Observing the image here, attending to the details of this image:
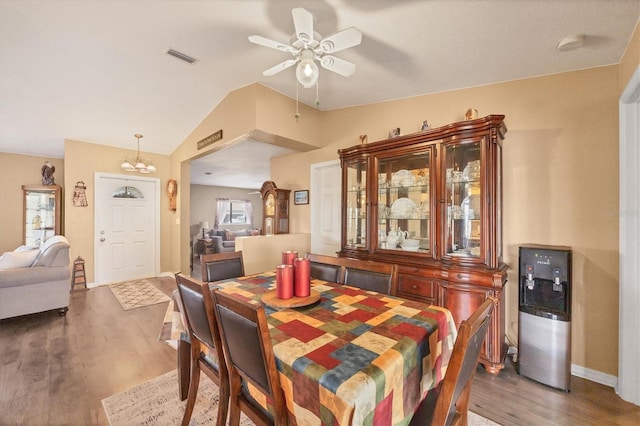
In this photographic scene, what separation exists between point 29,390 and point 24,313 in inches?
68.8

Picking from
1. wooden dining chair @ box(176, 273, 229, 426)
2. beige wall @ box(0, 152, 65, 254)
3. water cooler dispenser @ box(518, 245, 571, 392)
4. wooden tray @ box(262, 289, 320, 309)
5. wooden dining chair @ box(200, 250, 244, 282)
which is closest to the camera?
wooden dining chair @ box(176, 273, 229, 426)

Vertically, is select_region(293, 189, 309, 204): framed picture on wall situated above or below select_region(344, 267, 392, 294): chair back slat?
above

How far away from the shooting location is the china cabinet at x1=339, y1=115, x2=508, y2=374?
7.12 feet

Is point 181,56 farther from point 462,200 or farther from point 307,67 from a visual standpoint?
point 462,200

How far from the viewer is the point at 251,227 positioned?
36.6 feet

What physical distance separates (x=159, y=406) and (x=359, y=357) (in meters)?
1.74

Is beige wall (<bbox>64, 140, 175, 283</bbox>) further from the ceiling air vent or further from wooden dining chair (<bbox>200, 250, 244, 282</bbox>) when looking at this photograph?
wooden dining chair (<bbox>200, 250, 244, 282</bbox>)

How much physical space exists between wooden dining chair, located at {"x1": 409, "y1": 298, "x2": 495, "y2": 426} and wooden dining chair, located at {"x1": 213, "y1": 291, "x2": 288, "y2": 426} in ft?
1.90

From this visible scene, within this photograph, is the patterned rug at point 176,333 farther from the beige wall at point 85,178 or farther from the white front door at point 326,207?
the beige wall at point 85,178

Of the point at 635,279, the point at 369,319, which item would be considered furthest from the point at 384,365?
the point at 635,279

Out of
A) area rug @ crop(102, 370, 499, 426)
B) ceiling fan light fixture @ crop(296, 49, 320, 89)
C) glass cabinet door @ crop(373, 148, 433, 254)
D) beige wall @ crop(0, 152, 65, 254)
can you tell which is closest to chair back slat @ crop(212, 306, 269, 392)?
area rug @ crop(102, 370, 499, 426)

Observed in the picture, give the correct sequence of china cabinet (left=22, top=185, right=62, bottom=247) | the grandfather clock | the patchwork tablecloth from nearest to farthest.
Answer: the patchwork tablecloth, the grandfather clock, china cabinet (left=22, top=185, right=62, bottom=247)

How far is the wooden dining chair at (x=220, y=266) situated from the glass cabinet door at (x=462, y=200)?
6.28 ft

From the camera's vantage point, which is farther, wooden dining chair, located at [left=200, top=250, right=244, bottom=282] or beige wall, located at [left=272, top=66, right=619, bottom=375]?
wooden dining chair, located at [left=200, top=250, right=244, bottom=282]
